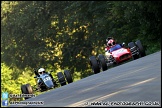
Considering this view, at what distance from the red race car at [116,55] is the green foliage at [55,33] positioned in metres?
13.3

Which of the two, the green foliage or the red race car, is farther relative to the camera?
the green foliage

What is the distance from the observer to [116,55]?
67.1 ft

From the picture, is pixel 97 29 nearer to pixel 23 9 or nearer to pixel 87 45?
pixel 87 45

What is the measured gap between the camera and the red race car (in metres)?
19.0

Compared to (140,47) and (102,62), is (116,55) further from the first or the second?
(102,62)

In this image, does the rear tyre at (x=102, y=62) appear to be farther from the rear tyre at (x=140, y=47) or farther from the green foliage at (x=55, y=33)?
the green foliage at (x=55, y=33)

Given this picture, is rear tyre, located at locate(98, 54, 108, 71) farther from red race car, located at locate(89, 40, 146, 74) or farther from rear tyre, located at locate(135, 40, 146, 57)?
rear tyre, located at locate(135, 40, 146, 57)

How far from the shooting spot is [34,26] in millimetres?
42656

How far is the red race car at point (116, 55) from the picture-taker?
1905 cm

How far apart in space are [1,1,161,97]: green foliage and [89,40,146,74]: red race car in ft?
43.5

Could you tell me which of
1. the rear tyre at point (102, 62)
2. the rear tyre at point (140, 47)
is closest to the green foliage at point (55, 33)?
the rear tyre at point (140, 47)

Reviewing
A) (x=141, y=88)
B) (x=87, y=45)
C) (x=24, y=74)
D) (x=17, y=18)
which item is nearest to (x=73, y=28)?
(x=87, y=45)

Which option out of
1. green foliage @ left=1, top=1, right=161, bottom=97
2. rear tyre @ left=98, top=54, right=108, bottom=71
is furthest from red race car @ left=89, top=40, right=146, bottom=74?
green foliage @ left=1, top=1, right=161, bottom=97

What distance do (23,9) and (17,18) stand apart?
156cm
